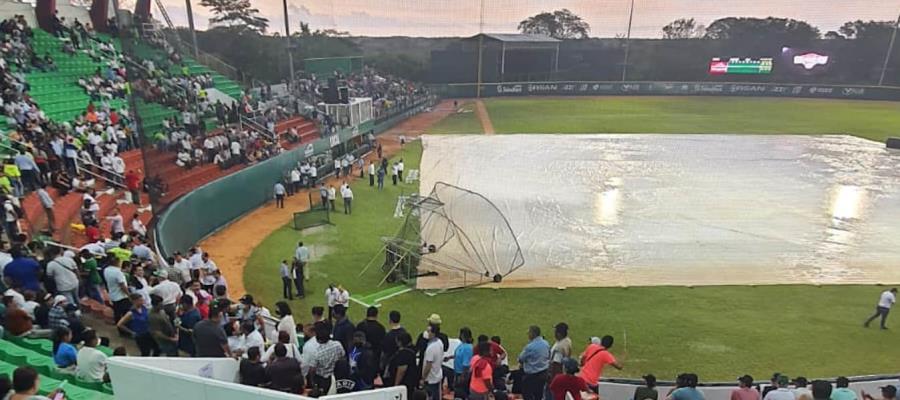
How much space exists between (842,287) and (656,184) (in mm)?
10960

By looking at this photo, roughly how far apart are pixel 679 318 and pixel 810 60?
58981 millimetres

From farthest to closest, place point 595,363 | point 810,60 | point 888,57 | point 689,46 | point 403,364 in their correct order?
point 689,46, point 810,60, point 888,57, point 595,363, point 403,364

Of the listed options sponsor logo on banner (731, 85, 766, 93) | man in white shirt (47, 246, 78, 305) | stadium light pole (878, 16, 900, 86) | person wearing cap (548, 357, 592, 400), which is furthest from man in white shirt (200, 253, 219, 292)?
stadium light pole (878, 16, 900, 86)

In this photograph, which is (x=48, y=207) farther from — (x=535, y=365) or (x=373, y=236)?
(x=535, y=365)

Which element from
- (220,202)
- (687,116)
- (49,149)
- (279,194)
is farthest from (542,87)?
(49,149)

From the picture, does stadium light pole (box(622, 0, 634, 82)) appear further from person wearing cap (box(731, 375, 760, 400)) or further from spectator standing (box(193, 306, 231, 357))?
spectator standing (box(193, 306, 231, 357))

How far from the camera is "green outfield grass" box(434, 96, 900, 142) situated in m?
41.1

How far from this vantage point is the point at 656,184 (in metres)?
25.2

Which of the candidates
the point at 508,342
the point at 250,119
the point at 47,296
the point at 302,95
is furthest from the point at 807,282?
the point at 302,95

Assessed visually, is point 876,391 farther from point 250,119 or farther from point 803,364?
point 250,119

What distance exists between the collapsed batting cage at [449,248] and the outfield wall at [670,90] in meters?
39.7

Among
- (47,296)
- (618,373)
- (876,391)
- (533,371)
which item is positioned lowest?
(618,373)

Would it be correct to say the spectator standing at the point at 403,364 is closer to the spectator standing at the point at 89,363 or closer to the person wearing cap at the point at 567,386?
the person wearing cap at the point at 567,386

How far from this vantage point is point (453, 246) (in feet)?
54.3
